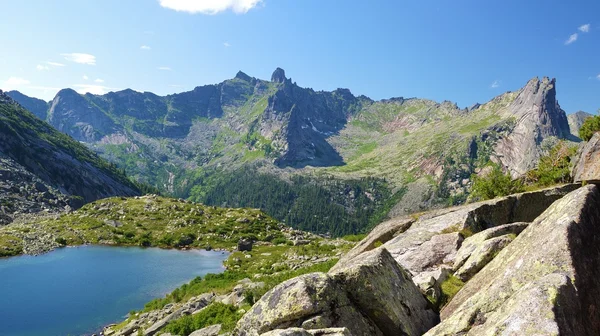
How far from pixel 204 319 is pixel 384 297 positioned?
2779 centimetres

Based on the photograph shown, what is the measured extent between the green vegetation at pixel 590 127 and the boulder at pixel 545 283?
1408 inches

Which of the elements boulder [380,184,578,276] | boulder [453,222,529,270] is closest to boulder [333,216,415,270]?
boulder [380,184,578,276]

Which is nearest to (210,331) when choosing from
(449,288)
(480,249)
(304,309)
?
(449,288)

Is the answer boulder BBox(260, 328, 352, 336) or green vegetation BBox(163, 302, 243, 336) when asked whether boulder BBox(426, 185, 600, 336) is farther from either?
green vegetation BBox(163, 302, 243, 336)

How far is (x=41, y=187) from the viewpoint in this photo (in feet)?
580

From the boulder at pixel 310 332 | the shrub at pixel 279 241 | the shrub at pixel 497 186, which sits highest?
the shrub at pixel 497 186

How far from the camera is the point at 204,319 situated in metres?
35.5

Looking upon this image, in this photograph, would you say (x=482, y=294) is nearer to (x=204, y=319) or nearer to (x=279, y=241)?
(x=204, y=319)

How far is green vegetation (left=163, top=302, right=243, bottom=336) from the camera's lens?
3383 cm

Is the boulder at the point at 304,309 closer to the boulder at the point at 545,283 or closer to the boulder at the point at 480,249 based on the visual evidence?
the boulder at the point at 545,283

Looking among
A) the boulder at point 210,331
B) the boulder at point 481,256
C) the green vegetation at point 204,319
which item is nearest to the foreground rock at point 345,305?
the boulder at point 481,256

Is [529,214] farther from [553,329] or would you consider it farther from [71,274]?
[71,274]

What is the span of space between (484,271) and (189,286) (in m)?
57.3

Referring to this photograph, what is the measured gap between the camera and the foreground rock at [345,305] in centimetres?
1207
